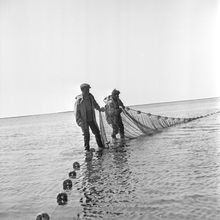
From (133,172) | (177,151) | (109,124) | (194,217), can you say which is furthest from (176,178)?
(109,124)

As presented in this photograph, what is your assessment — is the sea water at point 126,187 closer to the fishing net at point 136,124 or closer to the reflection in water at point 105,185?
the reflection in water at point 105,185

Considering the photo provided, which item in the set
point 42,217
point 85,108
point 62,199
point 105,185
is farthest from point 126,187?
point 85,108

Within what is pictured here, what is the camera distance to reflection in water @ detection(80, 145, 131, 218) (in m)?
6.89

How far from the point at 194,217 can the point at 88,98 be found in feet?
27.6

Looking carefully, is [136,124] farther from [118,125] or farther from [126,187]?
[126,187]

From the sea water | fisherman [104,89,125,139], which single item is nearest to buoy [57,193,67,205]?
the sea water

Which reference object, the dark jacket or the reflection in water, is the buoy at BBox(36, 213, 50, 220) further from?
the dark jacket

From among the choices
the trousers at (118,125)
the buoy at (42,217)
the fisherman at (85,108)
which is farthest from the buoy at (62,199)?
the trousers at (118,125)

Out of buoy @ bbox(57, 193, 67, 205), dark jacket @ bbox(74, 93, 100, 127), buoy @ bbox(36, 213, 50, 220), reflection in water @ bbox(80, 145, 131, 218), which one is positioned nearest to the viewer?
buoy @ bbox(36, 213, 50, 220)

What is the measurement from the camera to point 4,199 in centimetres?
891

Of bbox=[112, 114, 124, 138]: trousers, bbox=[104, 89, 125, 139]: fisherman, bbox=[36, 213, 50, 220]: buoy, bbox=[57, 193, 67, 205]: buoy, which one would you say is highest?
bbox=[104, 89, 125, 139]: fisherman

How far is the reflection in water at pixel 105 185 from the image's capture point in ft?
22.6

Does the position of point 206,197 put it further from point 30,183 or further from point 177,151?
point 177,151

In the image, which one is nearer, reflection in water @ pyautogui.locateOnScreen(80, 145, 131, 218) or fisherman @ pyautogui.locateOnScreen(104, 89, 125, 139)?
reflection in water @ pyautogui.locateOnScreen(80, 145, 131, 218)
